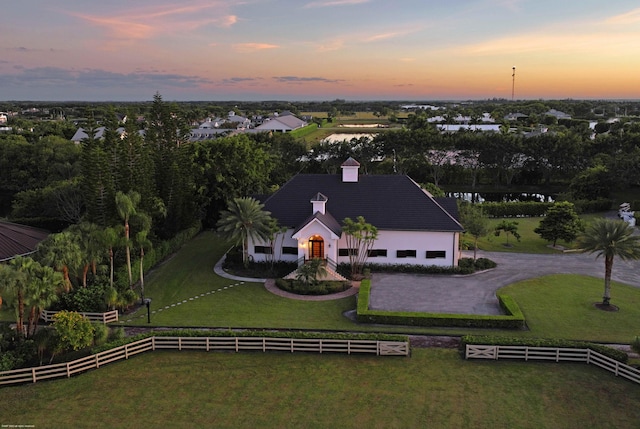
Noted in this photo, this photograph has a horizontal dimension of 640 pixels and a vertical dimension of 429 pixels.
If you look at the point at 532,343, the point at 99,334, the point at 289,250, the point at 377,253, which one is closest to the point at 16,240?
the point at 99,334

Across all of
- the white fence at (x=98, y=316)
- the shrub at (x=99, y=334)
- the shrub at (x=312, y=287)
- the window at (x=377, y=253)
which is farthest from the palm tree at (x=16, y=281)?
the window at (x=377, y=253)

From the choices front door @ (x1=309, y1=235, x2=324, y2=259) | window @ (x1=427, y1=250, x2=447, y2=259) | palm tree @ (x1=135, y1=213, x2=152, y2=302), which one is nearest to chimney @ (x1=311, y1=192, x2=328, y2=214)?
front door @ (x1=309, y1=235, x2=324, y2=259)

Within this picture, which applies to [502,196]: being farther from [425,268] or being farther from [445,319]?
[445,319]

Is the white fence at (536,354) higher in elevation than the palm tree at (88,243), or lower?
lower

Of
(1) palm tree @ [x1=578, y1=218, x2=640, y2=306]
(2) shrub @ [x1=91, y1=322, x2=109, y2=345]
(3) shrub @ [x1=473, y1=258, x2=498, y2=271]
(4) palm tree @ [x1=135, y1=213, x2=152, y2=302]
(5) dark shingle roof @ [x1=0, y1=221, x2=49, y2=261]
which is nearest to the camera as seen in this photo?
(2) shrub @ [x1=91, y1=322, x2=109, y2=345]

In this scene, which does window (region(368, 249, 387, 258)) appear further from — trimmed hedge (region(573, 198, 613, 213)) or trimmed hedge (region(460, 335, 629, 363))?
trimmed hedge (region(573, 198, 613, 213))

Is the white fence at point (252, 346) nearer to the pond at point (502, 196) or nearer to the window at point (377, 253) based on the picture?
the window at point (377, 253)
